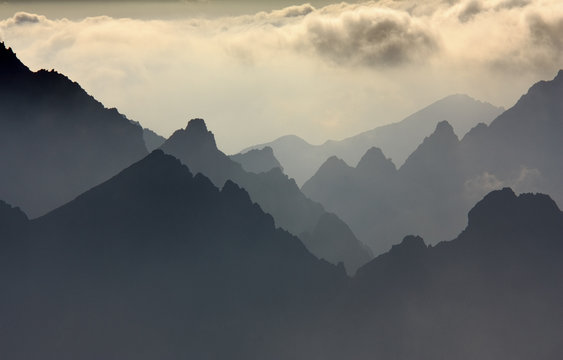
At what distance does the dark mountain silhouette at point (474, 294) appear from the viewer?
9975 cm

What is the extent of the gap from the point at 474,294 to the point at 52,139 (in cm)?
11558

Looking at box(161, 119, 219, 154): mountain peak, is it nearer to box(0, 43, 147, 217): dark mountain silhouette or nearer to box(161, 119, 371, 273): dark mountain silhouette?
box(161, 119, 371, 273): dark mountain silhouette

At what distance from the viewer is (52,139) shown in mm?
151000

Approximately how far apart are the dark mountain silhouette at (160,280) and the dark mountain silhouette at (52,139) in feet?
114

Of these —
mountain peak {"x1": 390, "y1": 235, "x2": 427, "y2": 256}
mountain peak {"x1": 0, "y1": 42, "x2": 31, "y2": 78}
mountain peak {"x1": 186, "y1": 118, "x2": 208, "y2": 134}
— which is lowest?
mountain peak {"x1": 390, "y1": 235, "x2": 427, "y2": 256}

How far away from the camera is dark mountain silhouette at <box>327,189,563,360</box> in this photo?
9975cm

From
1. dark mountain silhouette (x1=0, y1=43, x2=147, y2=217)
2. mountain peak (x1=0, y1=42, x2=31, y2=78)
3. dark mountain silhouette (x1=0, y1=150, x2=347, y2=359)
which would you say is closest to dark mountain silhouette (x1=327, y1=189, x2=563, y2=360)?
dark mountain silhouette (x1=0, y1=150, x2=347, y2=359)

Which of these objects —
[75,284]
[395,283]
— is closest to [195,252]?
[75,284]

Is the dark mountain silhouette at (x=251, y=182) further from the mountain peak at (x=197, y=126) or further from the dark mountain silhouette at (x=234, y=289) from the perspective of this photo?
the dark mountain silhouette at (x=234, y=289)

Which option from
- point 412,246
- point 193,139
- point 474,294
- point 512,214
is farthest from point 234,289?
point 193,139

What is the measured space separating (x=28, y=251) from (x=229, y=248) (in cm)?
3870

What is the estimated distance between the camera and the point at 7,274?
98.5 meters

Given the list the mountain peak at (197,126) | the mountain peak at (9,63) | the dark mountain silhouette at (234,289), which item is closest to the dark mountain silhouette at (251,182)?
the mountain peak at (197,126)

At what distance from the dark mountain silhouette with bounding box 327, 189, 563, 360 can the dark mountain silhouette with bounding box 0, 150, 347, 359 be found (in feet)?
34.9
